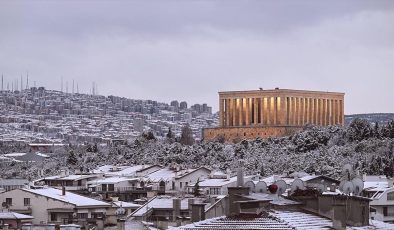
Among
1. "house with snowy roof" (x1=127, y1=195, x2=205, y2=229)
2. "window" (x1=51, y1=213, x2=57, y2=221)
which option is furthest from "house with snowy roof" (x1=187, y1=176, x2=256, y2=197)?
"window" (x1=51, y1=213, x2=57, y2=221)

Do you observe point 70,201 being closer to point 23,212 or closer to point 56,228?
point 23,212

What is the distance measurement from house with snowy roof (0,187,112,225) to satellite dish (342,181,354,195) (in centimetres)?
2821

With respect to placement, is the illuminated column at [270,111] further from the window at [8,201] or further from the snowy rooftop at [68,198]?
the window at [8,201]

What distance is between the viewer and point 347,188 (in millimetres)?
37812

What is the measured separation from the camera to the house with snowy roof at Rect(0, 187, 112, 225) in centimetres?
6725

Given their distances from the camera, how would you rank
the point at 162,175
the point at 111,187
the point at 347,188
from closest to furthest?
the point at 347,188 < the point at 111,187 < the point at 162,175

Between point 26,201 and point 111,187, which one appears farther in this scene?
point 111,187

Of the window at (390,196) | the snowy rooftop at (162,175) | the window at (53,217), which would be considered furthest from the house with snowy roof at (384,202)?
the snowy rooftop at (162,175)

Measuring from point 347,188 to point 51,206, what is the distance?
107 feet

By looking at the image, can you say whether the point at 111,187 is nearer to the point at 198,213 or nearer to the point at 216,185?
the point at 216,185

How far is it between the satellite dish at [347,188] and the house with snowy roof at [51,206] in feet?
92.6

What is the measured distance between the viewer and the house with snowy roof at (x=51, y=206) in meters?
67.2

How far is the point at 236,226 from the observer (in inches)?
1302

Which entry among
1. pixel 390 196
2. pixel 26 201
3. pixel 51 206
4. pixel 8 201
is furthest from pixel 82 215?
pixel 390 196
